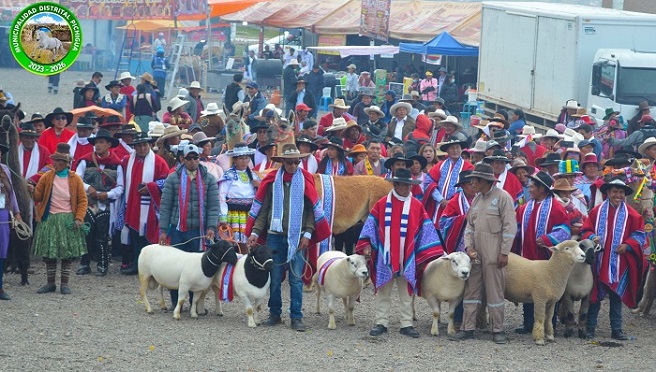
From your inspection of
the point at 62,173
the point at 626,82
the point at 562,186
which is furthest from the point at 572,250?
the point at 626,82

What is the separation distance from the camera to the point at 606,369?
9.76 m

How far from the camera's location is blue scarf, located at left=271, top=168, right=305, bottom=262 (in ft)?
35.8

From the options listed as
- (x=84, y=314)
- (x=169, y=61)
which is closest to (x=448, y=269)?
(x=84, y=314)

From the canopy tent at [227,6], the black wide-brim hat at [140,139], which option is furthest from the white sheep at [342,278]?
the canopy tent at [227,6]

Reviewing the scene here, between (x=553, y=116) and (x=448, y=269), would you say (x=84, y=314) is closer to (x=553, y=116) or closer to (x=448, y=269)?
(x=448, y=269)

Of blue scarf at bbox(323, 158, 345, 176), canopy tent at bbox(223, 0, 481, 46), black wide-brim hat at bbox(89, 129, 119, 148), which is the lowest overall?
blue scarf at bbox(323, 158, 345, 176)

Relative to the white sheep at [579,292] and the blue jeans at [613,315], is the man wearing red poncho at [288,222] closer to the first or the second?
the white sheep at [579,292]

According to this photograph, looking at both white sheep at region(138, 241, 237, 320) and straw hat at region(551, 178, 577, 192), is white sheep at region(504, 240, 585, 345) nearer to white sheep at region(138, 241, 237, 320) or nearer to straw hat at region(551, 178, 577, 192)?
straw hat at region(551, 178, 577, 192)

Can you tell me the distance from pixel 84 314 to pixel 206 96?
28.5m

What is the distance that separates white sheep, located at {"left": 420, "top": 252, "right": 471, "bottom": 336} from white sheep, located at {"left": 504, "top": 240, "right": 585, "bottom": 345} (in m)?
0.45

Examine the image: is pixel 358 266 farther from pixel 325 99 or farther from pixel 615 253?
pixel 325 99

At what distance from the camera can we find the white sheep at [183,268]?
11000 mm

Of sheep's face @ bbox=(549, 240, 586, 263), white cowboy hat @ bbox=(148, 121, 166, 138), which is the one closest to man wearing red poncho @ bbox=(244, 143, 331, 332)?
sheep's face @ bbox=(549, 240, 586, 263)

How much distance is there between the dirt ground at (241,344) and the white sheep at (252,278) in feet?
0.70
